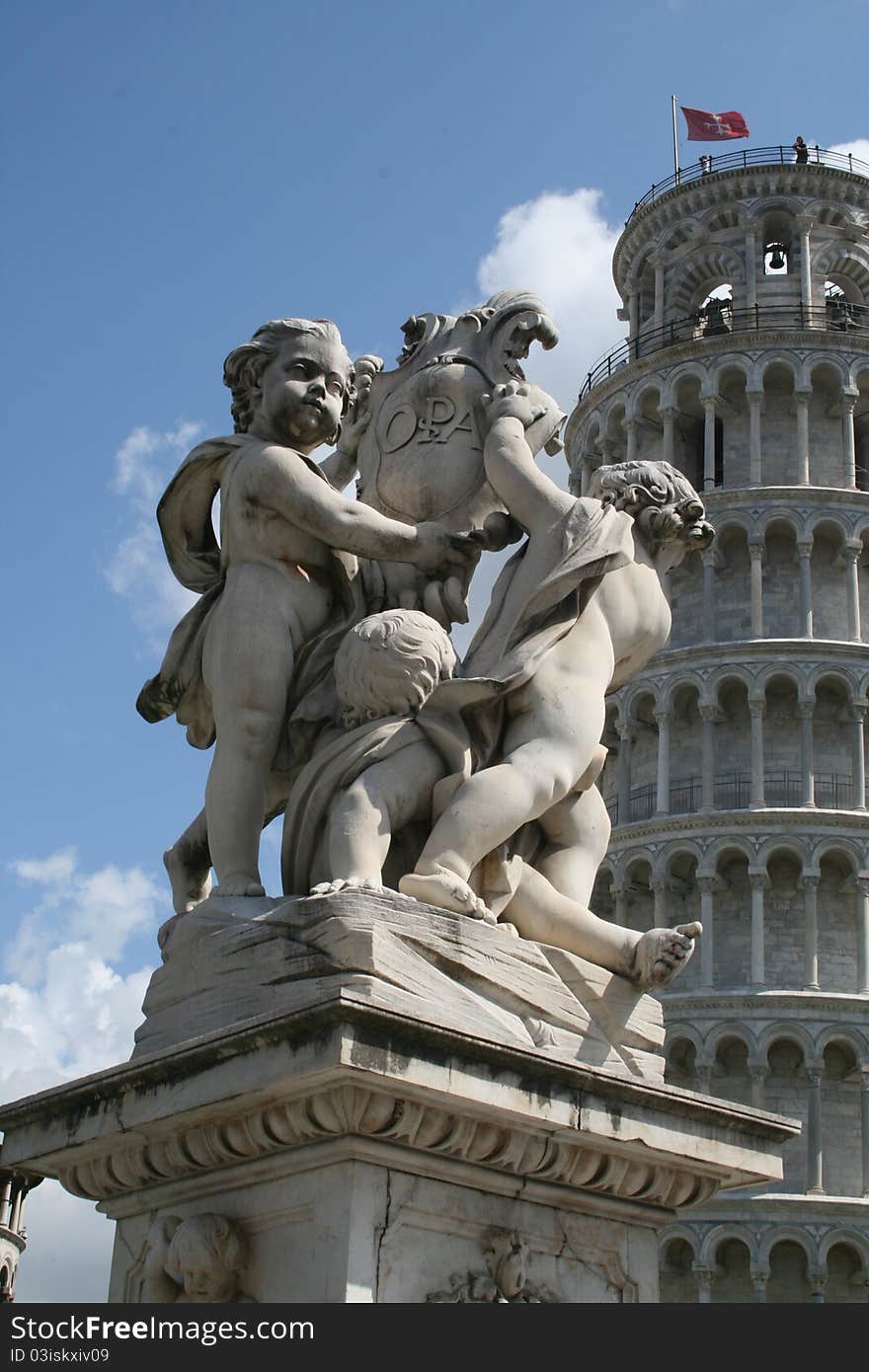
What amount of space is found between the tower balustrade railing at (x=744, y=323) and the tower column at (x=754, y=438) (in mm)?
2009

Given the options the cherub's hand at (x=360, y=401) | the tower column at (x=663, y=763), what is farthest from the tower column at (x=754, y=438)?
the cherub's hand at (x=360, y=401)

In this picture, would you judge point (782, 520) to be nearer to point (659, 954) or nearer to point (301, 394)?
point (301, 394)

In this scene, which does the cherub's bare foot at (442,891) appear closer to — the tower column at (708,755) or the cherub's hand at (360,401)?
the cherub's hand at (360,401)

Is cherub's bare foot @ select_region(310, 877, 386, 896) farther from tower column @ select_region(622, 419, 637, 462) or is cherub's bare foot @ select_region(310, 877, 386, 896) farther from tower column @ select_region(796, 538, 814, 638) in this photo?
tower column @ select_region(622, 419, 637, 462)

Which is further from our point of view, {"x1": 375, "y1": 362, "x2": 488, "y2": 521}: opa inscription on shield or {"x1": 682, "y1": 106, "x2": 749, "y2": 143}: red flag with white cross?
{"x1": 682, "y1": 106, "x2": 749, "y2": 143}: red flag with white cross

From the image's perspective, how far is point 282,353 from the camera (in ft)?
21.0

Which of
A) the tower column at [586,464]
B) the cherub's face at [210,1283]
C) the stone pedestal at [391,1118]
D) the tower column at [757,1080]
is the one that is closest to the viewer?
the stone pedestal at [391,1118]

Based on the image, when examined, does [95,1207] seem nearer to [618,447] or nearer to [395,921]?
[395,921]

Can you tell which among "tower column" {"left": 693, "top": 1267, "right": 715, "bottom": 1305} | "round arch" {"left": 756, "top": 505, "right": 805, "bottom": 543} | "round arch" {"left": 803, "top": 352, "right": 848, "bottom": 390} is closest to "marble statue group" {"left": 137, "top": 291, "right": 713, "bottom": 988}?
"tower column" {"left": 693, "top": 1267, "right": 715, "bottom": 1305}

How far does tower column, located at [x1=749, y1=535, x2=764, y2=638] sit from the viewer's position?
54469 mm

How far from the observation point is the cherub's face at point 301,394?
6.33 m

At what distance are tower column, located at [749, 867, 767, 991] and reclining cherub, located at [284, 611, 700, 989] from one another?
45.5 meters

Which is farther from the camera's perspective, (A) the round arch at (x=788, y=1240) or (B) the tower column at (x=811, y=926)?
(B) the tower column at (x=811, y=926)
